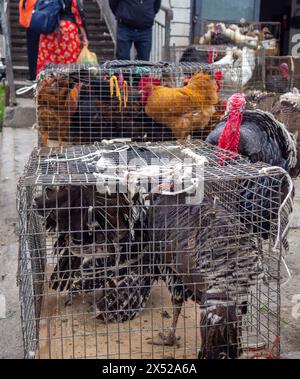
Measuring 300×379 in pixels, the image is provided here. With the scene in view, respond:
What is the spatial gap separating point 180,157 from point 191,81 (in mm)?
2507

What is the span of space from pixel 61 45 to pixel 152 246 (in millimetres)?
4174

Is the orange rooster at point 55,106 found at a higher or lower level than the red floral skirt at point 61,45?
lower

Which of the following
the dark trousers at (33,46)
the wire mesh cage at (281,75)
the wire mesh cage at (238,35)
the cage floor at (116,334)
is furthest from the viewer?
the wire mesh cage at (238,35)

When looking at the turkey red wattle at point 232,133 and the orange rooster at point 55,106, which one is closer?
the turkey red wattle at point 232,133

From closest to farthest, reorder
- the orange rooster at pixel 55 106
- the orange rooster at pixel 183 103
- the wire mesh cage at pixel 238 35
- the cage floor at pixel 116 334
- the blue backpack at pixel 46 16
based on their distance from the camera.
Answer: the cage floor at pixel 116 334, the orange rooster at pixel 55 106, the orange rooster at pixel 183 103, the blue backpack at pixel 46 16, the wire mesh cage at pixel 238 35

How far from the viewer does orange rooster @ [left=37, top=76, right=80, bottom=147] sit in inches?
223

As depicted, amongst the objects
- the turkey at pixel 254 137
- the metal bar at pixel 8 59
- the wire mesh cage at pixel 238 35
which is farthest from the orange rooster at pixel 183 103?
the wire mesh cage at pixel 238 35

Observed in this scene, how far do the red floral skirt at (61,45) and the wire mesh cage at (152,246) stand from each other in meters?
3.23

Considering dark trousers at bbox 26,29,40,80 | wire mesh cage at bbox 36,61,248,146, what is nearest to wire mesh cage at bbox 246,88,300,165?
wire mesh cage at bbox 36,61,248,146

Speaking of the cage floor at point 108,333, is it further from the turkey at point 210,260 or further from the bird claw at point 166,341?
the turkey at point 210,260

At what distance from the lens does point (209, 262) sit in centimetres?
294

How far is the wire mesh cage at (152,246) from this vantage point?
9.52ft

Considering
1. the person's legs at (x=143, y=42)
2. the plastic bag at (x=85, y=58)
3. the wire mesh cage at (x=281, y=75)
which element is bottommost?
the wire mesh cage at (x=281, y=75)

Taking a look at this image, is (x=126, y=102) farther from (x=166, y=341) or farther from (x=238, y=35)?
(x=238, y=35)
